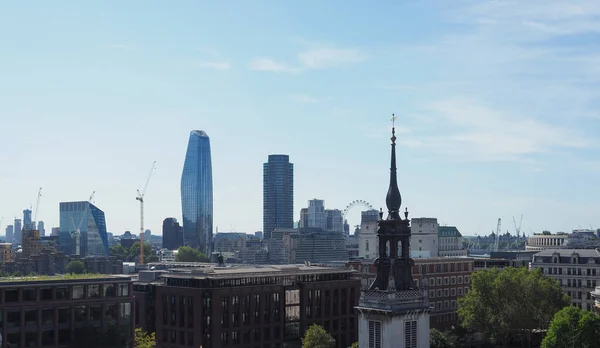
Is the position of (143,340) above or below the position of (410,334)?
below

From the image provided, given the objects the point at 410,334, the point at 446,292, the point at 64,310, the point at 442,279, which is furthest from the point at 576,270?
the point at 410,334

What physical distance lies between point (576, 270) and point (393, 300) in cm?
12293

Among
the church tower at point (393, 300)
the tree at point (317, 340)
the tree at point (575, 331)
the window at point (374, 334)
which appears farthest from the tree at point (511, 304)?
the window at point (374, 334)

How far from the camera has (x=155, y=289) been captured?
477 ft

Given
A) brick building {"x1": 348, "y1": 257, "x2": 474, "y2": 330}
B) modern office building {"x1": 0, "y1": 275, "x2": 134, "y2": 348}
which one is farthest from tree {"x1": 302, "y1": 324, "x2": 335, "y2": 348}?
brick building {"x1": 348, "y1": 257, "x2": 474, "y2": 330}

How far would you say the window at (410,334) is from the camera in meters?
65.7

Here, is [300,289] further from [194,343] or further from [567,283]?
[567,283]

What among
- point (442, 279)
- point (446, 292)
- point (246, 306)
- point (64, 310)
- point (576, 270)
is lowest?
point (446, 292)

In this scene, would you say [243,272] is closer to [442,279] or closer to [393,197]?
[442,279]

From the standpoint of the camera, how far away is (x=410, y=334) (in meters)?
66.2

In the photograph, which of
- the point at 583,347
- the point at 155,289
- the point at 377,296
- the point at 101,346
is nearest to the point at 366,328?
the point at 377,296

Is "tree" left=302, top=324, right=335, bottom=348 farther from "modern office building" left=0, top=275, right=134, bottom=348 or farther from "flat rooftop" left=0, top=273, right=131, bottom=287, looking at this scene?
"flat rooftop" left=0, top=273, right=131, bottom=287

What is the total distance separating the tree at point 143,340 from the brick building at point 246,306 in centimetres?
292

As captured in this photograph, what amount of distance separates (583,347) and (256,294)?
186 feet
